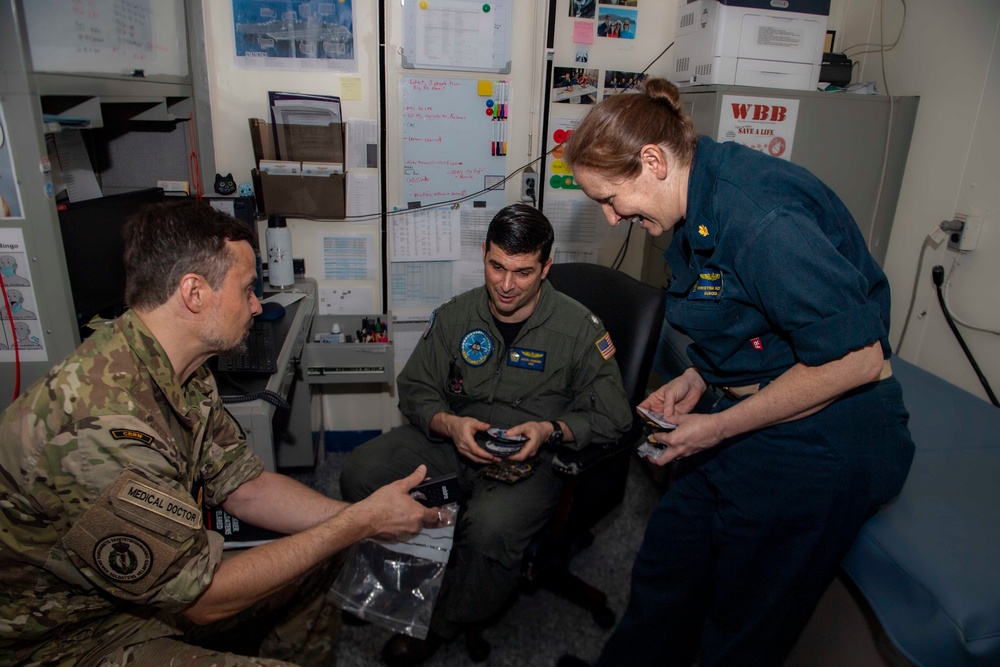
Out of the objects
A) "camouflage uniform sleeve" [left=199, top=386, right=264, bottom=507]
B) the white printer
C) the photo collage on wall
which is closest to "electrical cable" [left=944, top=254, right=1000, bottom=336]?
the white printer

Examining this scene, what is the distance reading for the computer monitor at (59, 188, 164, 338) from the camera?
162 centimetres

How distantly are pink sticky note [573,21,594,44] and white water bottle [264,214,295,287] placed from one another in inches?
55.3

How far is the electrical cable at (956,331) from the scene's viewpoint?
197 centimetres

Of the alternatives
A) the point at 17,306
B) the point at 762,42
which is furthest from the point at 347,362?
the point at 762,42

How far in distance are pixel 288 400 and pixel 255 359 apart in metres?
0.78

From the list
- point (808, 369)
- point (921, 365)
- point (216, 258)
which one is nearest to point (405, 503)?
point (216, 258)

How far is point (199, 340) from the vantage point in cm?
121

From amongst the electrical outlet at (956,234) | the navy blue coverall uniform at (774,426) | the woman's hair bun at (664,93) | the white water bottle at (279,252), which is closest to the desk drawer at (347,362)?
the white water bottle at (279,252)

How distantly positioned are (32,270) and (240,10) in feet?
4.75

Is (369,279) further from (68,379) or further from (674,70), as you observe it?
(68,379)

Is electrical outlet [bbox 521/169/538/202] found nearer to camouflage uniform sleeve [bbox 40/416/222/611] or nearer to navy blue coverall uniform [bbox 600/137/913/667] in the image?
navy blue coverall uniform [bbox 600/137/913/667]

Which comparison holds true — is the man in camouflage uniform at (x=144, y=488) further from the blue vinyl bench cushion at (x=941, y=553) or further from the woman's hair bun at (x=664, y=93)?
the blue vinyl bench cushion at (x=941, y=553)

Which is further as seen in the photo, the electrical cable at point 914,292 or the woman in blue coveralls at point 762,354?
the electrical cable at point 914,292

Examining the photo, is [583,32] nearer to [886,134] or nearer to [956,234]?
[886,134]
